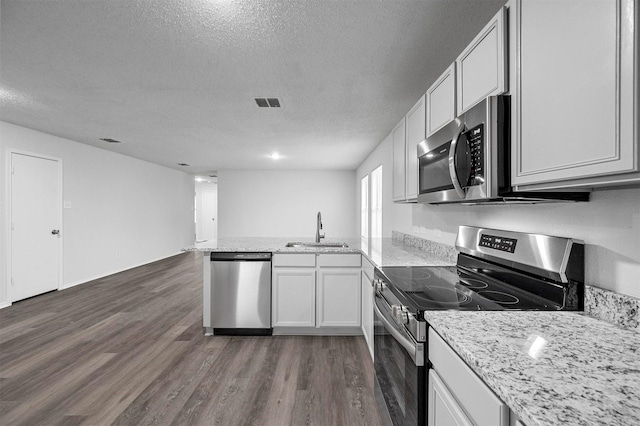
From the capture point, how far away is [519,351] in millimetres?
828

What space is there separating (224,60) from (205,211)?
35.5ft

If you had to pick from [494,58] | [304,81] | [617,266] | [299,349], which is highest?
[304,81]

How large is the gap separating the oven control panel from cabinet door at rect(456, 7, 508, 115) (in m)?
0.68

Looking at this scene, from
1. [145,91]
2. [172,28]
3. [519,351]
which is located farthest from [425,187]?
[145,91]

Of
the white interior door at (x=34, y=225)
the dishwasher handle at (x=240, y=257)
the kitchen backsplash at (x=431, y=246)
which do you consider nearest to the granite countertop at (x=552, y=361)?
the kitchen backsplash at (x=431, y=246)

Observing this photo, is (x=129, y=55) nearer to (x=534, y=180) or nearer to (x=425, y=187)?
(x=425, y=187)

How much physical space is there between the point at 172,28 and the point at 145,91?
3.97 feet

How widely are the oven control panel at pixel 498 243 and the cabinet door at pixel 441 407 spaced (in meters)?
0.79

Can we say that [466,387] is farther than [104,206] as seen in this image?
No

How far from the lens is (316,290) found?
3.16 metres

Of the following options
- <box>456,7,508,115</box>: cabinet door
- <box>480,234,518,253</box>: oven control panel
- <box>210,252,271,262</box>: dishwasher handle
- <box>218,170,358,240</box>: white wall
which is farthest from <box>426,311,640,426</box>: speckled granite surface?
<box>218,170,358,240</box>: white wall

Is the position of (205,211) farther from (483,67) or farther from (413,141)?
(483,67)

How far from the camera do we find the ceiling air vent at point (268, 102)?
3.02 m

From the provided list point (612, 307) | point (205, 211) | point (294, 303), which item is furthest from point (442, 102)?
point (205, 211)
